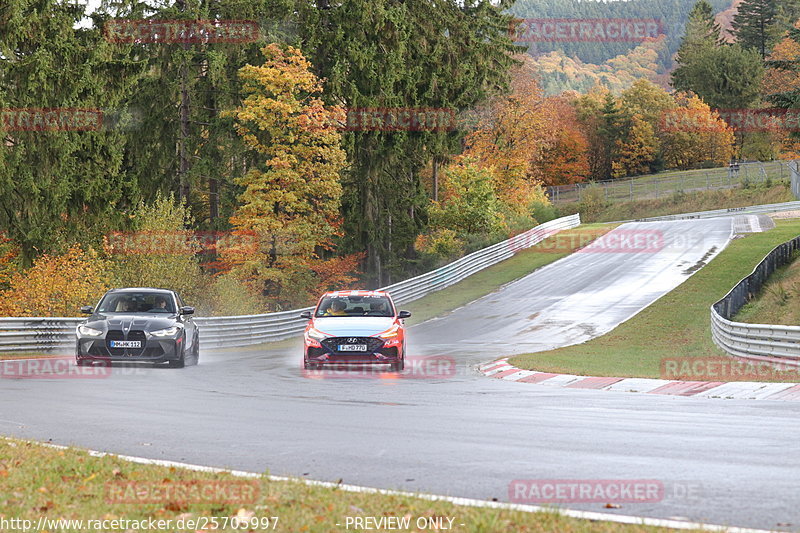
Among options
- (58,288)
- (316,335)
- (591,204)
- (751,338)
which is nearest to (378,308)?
(316,335)

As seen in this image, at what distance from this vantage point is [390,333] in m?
19.9

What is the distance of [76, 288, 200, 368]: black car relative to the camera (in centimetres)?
1989

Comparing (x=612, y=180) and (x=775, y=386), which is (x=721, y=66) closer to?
(x=612, y=180)

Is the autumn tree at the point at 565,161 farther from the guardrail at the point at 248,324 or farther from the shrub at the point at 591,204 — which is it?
the guardrail at the point at 248,324

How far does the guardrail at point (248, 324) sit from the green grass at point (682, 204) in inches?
1444

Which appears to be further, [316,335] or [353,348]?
[316,335]

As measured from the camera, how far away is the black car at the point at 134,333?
19.9 metres

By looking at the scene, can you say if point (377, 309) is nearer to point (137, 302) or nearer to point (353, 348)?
point (353, 348)

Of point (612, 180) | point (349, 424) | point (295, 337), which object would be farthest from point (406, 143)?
point (612, 180)

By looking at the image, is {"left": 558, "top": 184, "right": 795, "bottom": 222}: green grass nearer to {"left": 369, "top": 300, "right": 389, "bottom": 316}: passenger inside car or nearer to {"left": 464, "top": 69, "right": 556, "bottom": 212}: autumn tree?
{"left": 464, "top": 69, "right": 556, "bottom": 212}: autumn tree

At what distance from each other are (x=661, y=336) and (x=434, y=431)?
2025 centimetres

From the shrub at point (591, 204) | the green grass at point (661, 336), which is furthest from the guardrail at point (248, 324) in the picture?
the shrub at point (591, 204)

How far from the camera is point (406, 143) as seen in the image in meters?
52.7

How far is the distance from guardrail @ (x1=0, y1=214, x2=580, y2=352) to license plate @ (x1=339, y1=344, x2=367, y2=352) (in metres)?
9.51
